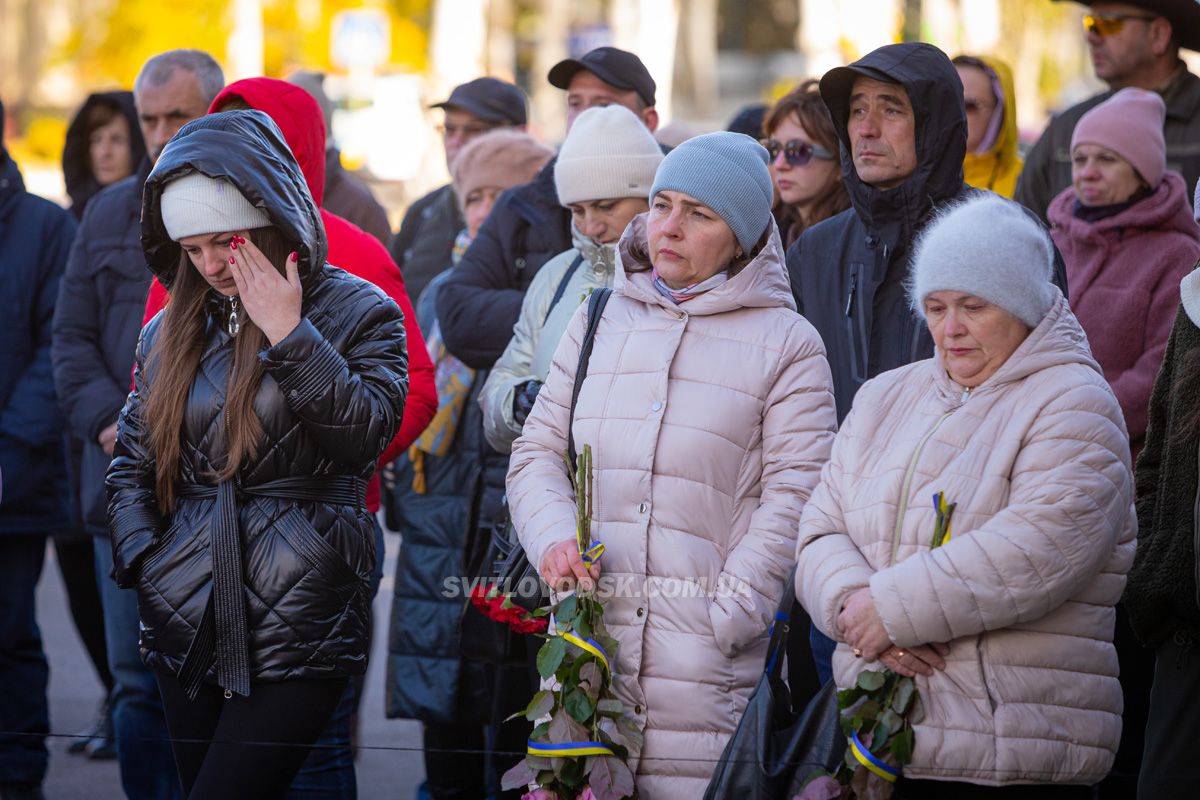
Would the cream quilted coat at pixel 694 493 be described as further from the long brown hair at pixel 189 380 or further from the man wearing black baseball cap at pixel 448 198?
the man wearing black baseball cap at pixel 448 198

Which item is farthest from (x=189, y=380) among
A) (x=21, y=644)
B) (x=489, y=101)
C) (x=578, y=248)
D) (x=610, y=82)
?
(x=489, y=101)

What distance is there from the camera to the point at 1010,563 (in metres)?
3.51

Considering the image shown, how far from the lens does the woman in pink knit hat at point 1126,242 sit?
5360 millimetres

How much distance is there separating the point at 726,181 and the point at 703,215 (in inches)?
4.0

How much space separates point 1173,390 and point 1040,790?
1.17 m

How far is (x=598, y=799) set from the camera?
3877 millimetres

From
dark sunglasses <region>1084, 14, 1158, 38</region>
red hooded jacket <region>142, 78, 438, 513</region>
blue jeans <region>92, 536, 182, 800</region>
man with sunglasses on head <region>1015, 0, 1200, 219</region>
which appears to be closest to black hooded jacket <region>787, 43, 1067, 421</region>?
red hooded jacket <region>142, 78, 438, 513</region>

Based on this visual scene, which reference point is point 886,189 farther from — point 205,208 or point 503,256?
point 205,208

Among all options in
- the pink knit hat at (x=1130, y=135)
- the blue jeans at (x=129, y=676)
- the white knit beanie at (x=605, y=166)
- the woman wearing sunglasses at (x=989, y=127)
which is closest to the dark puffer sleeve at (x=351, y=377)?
the white knit beanie at (x=605, y=166)

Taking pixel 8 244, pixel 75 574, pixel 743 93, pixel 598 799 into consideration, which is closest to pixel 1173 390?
pixel 598 799

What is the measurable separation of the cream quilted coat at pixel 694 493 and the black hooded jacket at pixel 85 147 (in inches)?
163

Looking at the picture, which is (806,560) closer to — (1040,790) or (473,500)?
(1040,790)

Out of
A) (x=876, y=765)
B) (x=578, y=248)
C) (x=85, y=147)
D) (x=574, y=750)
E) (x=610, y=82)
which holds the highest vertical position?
(x=610, y=82)

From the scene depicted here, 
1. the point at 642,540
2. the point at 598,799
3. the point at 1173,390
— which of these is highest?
the point at 1173,390
